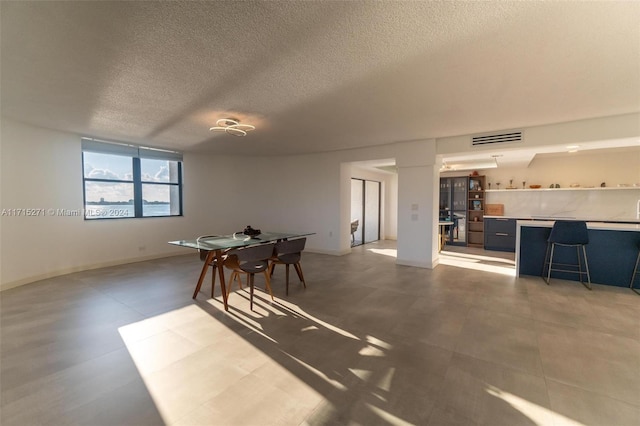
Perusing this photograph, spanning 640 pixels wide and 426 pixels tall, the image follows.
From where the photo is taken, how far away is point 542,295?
378 cm

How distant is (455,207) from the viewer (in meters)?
7.98

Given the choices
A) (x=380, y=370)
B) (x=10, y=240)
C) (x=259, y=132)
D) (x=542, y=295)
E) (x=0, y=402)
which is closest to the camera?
(x=0, y=402)

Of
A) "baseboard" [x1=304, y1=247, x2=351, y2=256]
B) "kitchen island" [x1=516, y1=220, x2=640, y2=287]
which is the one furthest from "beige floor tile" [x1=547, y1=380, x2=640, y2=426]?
"baseboard" [x1=304, y1=247, x2=351, y2=256]

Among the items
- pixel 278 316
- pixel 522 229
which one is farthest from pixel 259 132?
pixel 522 229

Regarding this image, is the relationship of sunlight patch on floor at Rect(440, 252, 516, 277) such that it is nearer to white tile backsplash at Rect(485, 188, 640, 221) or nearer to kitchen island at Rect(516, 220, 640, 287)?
kitchen island at Rect(516, 220, 640, 287)

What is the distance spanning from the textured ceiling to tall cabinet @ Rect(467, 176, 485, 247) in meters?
3.86

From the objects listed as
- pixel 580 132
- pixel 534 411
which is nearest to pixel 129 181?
pixel 534 411

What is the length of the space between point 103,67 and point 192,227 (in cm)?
486

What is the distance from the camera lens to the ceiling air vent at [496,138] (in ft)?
14.5

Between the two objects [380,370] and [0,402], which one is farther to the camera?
[380,370]

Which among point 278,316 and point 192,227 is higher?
point 192,227

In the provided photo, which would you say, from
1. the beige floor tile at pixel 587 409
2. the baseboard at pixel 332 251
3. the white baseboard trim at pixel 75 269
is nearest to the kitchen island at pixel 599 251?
the beige floor tile at pixel 587 409

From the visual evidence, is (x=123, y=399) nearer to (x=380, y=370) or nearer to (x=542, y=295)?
(x=380, y=370)

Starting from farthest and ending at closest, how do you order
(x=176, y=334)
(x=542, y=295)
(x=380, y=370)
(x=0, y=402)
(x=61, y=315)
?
(x=542, y=295), (x=61, y=315), (x=176, y=334), (x=380, y=370), (x=0, y=402)
